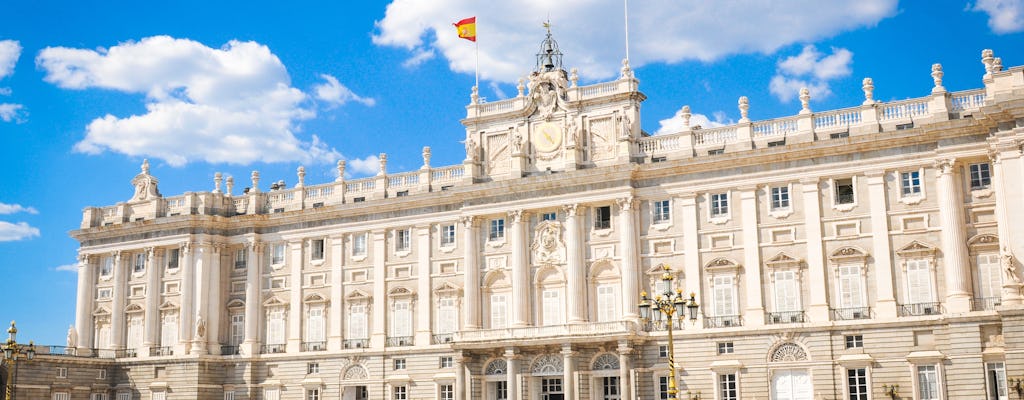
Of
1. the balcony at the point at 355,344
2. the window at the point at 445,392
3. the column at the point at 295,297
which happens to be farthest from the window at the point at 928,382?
the column at the point at 295,297

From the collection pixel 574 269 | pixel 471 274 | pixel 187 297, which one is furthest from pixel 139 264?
pixel 574 269

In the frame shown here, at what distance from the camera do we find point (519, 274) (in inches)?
2127

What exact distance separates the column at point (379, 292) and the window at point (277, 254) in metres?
5.92

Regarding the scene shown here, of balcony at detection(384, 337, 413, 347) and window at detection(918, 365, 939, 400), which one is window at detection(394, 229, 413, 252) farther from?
window at detection(918, 365, 939, 400)

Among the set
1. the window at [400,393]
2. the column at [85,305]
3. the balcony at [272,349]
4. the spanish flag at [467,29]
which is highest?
the spanish flag at [467,29]

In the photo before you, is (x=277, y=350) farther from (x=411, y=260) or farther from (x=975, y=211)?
(x=975, y=211)

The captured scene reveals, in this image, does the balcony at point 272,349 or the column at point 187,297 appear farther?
the column at point 187,297

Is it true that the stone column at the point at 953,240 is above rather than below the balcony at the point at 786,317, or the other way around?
above

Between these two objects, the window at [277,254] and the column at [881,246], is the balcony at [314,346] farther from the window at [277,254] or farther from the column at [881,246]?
the column at [881,246]

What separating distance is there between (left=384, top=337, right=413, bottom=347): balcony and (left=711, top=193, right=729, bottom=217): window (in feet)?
55.3

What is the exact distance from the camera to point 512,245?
180 ft

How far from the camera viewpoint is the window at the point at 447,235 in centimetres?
5719

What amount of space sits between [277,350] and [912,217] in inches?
1297

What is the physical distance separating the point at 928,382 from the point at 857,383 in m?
2.78
